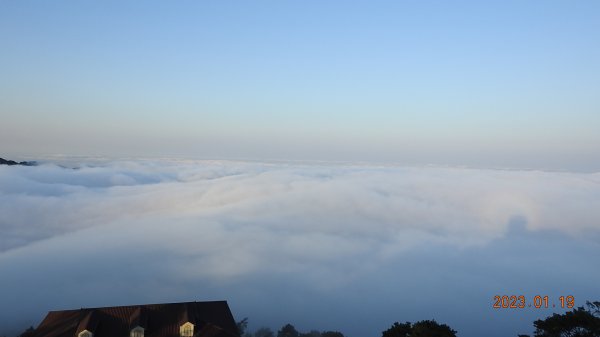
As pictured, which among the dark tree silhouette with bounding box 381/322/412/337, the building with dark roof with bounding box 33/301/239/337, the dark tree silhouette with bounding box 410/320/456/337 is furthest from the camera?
the dark tree silhouette with bounding box 381/322/412/337

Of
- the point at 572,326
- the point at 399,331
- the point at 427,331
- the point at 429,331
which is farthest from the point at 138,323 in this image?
the point at 572,326

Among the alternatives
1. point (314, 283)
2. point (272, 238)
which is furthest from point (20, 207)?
point (314, 283)

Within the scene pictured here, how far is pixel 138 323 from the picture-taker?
1478 inches

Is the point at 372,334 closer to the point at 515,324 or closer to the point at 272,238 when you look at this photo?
the point at 515,324

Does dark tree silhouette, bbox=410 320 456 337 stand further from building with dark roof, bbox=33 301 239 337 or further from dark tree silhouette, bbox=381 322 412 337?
building with dark roof, bbox=33 301 239 337

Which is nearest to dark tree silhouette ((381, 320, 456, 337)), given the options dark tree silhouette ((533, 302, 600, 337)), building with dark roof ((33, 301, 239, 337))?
dark tree silhouette ((533, 302, 600, 337))

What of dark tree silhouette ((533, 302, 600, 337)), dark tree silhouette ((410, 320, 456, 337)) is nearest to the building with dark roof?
dark tree silhouette ((410, 320, 456, 337))

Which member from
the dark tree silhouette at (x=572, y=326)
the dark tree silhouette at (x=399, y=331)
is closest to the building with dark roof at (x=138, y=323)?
the dark tree silhouette at (x=399, y=331)

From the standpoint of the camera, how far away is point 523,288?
132 m

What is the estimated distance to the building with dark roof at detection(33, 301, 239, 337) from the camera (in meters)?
37.4

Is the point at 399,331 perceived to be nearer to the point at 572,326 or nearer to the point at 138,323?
the point at 572,326

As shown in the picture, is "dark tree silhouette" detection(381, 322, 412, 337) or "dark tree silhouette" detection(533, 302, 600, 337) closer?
"dark tree silhouette" detection(533, 302, 600, 337)

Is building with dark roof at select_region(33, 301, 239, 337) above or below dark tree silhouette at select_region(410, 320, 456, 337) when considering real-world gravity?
below

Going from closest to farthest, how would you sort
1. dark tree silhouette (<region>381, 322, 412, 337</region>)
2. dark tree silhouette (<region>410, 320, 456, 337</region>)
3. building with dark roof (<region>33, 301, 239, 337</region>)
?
1. dark tree silhouette (<region>410, 320, 456, 337</region>)
2. building with dark roof (<region>33, 301, 239, 337</region>)
3. dark tree silhouette (<region>381, 322, 412, 337</region>)
